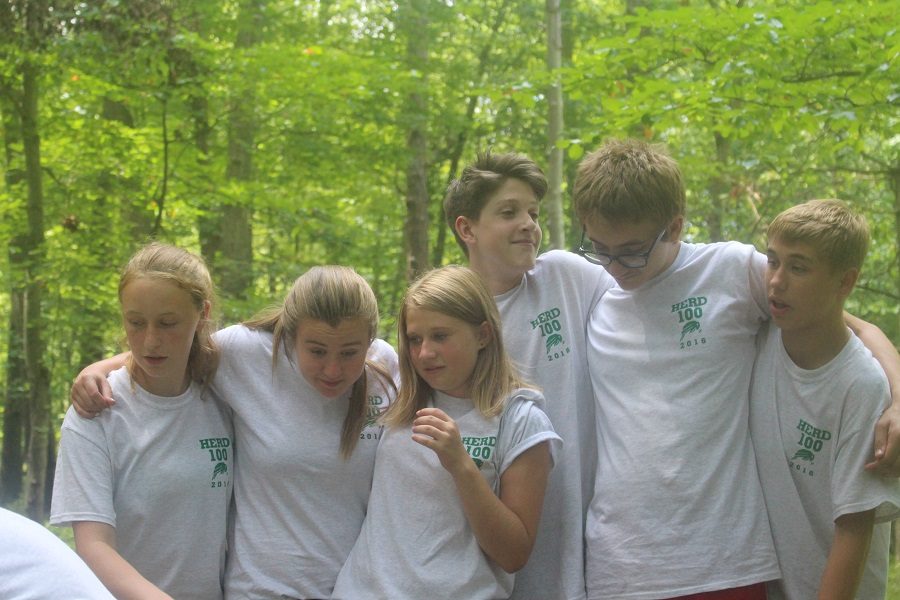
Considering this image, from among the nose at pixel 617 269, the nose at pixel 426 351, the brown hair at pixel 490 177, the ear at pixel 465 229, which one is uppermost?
the brown hair at pixel 490 177

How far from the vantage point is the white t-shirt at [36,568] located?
1540 mm

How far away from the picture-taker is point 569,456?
309 centimetres

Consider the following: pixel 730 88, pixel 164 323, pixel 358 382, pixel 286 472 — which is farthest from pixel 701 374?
pixel 730 88

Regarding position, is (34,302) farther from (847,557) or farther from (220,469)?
(847,557)

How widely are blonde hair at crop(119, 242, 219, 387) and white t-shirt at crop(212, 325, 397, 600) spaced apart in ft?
0.20

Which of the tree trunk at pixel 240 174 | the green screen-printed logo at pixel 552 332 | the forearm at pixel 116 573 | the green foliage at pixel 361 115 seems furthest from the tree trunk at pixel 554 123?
the forearm at pixel 116 573

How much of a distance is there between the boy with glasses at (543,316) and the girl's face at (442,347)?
310 millimetres

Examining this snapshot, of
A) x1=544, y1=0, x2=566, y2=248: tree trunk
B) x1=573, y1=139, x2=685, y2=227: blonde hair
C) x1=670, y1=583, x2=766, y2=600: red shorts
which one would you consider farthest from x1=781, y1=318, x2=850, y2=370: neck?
x1=544, y1=0, x2=566, y2=248: tree trunk

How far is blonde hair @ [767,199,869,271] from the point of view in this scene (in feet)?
8.89

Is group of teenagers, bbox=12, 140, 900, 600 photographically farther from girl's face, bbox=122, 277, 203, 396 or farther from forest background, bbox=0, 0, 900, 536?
forest background, bbox=0, 0, 900, 536

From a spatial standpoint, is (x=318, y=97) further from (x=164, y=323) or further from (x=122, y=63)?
(x=164, y=323)

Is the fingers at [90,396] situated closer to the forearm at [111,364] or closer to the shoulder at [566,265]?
the forearm at [111,364]

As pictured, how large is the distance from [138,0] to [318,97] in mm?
2107

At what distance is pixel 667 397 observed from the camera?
291cm
